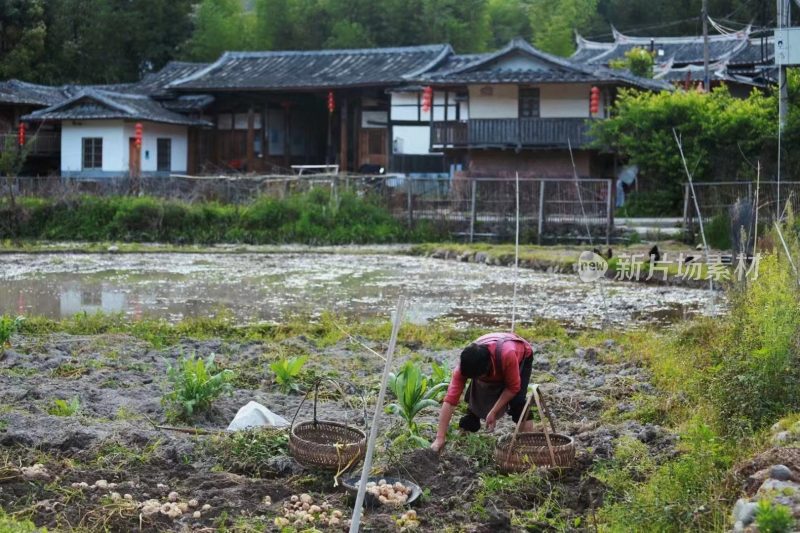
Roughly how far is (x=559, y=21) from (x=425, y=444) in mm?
46566

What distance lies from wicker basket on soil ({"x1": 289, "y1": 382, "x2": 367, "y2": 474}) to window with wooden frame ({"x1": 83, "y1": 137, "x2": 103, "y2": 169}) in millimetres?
32366

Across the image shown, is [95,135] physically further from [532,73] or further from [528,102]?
[532,73]

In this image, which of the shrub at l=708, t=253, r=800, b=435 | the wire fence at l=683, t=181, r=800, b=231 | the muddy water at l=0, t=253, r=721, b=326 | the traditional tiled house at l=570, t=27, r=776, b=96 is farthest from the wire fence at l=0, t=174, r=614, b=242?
the shrub at l=708, t=253, r=800, b=435

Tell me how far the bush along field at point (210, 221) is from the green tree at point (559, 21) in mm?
24627

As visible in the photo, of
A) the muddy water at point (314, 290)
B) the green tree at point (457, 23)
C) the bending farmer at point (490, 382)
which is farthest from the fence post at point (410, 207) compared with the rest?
the bending farmer at point (490, 382)

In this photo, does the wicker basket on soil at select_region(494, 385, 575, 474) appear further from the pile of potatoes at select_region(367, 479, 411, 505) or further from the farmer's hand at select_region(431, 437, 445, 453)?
the pile of potatoes at select_region(367, 479, 411, 505)

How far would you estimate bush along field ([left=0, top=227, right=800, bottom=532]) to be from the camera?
5438mm

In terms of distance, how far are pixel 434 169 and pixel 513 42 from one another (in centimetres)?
592

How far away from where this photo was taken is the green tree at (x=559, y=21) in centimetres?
4991

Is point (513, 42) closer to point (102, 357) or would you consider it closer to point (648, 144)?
point (648, 144)

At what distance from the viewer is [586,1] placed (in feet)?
180

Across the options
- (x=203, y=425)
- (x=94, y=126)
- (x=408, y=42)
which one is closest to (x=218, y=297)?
(x=203, y=425)

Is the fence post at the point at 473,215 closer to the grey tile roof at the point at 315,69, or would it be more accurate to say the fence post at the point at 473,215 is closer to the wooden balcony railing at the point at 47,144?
the grey tile roof at the point at 315,69

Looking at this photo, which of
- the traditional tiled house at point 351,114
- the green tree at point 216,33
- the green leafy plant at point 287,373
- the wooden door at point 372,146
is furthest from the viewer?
the green tree at point 216,33
